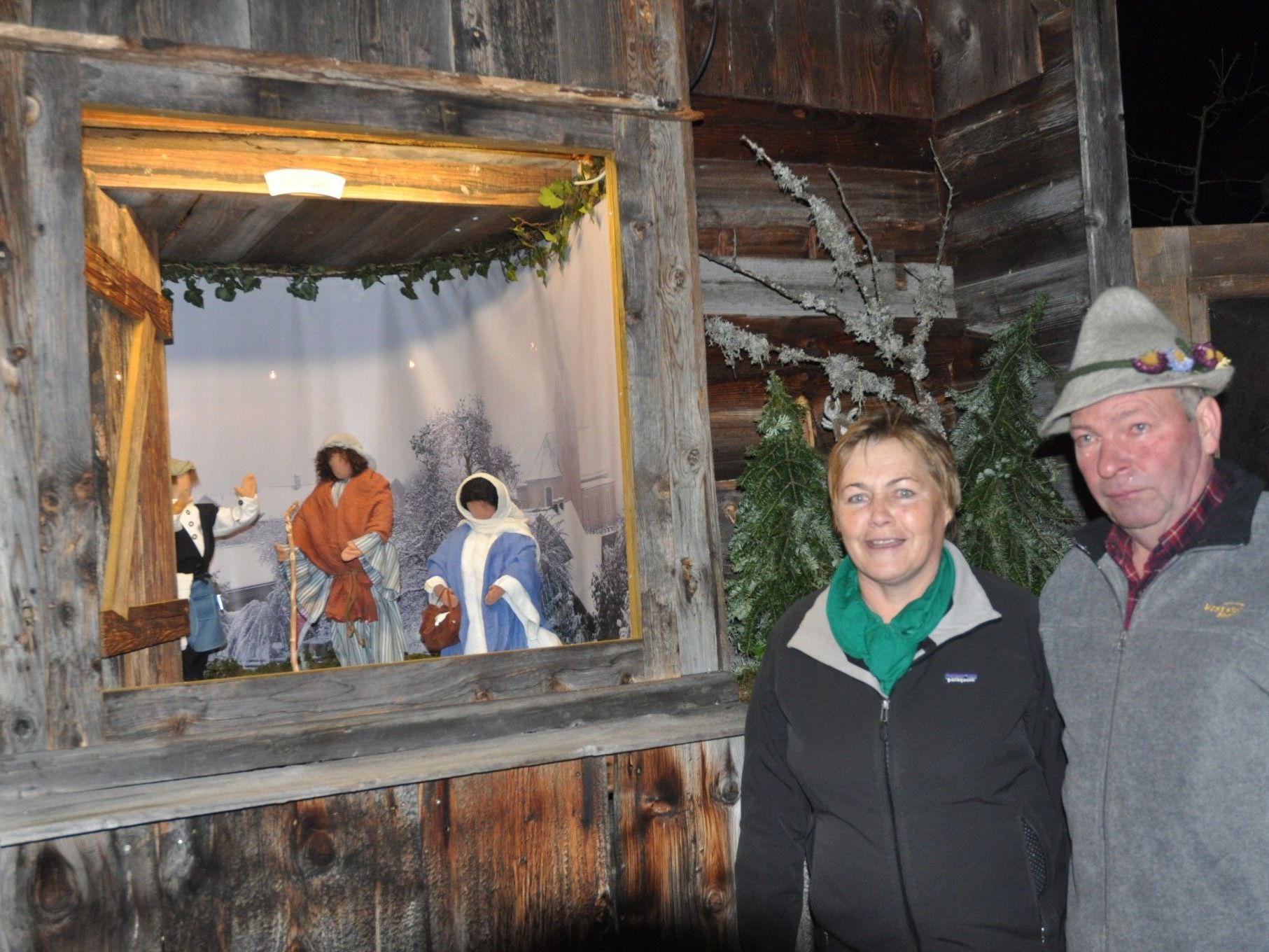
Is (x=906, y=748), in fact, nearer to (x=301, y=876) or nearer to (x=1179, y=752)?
(x=1179, y=752)

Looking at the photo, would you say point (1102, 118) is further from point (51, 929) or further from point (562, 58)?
point (51, 929)

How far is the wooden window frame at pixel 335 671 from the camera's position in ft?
11.3

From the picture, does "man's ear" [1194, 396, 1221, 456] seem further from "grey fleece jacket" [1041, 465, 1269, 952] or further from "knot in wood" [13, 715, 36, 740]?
"knot in wood" [13, 715, 36, 740]

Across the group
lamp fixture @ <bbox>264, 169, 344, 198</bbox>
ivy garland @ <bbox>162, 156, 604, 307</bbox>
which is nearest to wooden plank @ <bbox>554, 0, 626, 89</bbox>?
ivy garland @ <bbox>162, 156, 604, 307</bbox>

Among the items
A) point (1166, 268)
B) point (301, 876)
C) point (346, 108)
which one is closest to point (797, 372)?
point (1166, 268)

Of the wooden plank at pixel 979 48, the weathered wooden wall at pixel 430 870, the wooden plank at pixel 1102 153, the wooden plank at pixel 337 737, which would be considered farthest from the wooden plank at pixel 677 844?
the wooden plank at pixel 979 48

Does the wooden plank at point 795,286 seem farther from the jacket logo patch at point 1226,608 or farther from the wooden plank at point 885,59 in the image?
the jacket logo patch at point 1226,608

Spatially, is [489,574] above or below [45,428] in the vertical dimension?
below

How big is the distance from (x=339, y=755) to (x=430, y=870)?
1.50 ft

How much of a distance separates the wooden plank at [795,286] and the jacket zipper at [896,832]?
2789mm

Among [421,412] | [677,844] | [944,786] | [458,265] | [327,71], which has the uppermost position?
[327,71]

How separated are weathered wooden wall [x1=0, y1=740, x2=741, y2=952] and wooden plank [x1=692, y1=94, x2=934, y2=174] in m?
2.73

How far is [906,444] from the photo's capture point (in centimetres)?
296

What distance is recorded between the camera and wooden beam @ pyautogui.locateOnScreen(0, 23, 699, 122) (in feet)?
11.6
